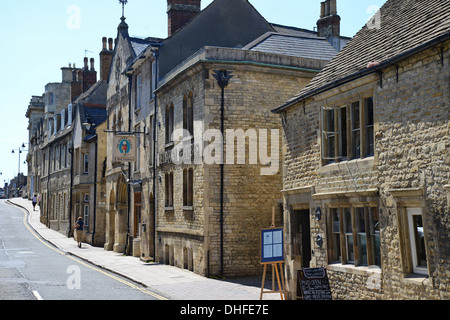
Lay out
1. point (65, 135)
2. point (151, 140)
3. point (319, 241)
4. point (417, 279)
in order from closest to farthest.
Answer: point (417, 279), point (319, 241), point (151, 140), point (65, 135)

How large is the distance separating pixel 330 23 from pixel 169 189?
1260 cm

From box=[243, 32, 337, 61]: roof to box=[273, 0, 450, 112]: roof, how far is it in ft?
21.2

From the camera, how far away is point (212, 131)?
66.6ft

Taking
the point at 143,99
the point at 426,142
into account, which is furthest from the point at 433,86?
the point at 143,99

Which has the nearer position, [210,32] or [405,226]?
[405,226]

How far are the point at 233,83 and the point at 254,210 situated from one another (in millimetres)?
4999

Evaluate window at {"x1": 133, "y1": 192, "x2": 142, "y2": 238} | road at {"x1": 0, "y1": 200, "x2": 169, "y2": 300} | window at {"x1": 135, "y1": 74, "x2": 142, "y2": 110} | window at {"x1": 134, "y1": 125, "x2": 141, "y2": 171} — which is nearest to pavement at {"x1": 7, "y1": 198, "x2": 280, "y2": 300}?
road at {"x1": 0, "y1": 200, "x2": 169, "y2": 300}

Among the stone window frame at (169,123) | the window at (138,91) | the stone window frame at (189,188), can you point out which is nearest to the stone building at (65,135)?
the window at (138,91)

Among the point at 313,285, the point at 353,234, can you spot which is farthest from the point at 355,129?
the point at 313,285

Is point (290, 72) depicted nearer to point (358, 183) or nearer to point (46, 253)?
point (358, 183)

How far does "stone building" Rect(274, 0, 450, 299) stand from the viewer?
10.5m

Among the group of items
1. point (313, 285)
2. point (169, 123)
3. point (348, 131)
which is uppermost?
point (169, 123)

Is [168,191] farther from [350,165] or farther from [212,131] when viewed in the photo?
[350,165]

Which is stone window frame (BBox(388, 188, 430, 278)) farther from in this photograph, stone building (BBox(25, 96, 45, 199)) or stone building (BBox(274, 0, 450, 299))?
stone building (BBox(25, 96, 45, 199))
